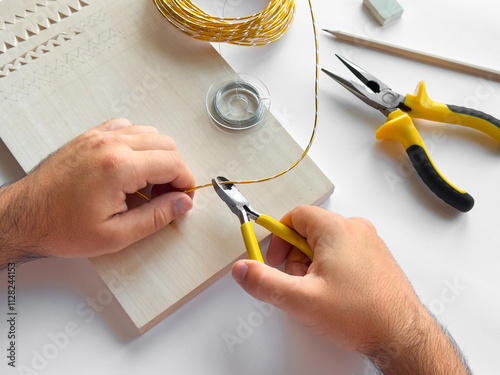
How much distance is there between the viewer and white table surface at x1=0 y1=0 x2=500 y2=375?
1077 mm

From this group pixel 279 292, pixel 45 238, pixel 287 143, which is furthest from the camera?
pixel 287 143

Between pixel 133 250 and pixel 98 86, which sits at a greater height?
pixel 98 86

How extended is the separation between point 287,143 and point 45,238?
21.6 inches

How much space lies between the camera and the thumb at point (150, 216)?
1.04m

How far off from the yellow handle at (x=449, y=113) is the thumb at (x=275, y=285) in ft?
1.70

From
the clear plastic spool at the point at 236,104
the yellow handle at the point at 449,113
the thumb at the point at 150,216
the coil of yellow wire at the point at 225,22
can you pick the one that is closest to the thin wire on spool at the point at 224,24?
the coil of yellow wire at the point at 225,22

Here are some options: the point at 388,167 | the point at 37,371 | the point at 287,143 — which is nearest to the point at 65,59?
the point at 287,143

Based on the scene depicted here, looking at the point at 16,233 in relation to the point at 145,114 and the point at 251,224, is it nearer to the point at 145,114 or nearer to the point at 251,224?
the point at 145,114

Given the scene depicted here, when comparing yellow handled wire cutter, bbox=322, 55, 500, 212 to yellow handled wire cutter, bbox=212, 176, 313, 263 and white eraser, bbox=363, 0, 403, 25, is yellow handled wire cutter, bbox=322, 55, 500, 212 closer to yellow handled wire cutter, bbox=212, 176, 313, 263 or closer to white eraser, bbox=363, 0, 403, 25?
white eraser, bbox=363, 0, 403, 25

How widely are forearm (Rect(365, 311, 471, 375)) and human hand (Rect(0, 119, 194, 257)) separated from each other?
48cm

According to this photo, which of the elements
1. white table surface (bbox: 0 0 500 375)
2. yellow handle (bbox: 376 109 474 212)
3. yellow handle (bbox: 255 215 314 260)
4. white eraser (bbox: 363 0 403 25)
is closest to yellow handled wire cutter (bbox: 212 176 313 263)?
yellow handle (bbox: 255 215 314 260)

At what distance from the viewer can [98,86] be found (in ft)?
3.98

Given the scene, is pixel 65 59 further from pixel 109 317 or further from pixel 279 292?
pixel 279 292

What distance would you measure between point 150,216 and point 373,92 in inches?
23.2
